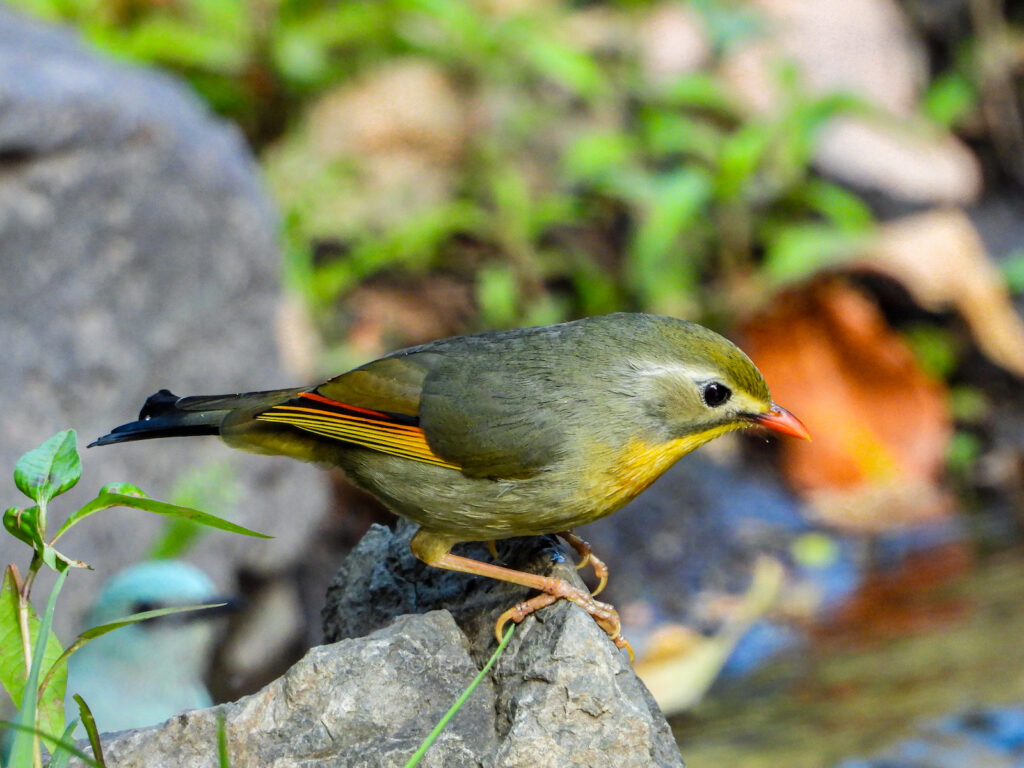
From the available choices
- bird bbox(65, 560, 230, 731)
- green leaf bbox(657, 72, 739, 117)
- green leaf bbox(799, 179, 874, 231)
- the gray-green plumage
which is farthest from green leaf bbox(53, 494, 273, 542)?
green leaf bbox(657, 72, 739, 117)

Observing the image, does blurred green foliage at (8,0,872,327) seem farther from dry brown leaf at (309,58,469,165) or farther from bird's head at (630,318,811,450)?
bird's head at (630,318,811,450)

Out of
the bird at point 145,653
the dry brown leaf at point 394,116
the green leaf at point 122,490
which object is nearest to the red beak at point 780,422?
the green leaf at point 122,490

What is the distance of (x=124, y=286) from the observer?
6195 mm

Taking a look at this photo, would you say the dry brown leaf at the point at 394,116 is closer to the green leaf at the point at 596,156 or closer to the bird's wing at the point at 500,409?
the green leaf at the point at 596,156

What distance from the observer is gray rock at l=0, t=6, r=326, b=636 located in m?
5.83

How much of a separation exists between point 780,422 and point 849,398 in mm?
5894

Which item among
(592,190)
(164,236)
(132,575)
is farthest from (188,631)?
(592,190)

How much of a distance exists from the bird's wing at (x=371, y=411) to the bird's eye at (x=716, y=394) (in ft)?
2.22

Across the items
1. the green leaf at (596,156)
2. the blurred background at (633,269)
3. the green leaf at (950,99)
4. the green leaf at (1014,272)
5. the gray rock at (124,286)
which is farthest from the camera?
the green leaf at (950,99)

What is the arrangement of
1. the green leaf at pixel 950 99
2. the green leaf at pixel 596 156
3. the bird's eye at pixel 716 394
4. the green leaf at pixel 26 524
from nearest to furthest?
the green leaf at pixel 26 524 < the bird's eye at pixel 716 394 < the green leaf at pixel 596 156 < the green leaf at pixel 950 99

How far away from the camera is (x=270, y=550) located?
22.2ft

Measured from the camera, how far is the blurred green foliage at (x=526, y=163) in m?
8.99

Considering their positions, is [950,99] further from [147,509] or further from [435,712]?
[147,509]

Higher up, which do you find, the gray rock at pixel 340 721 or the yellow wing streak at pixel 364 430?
the yellow wing streak at pixel 364 430
